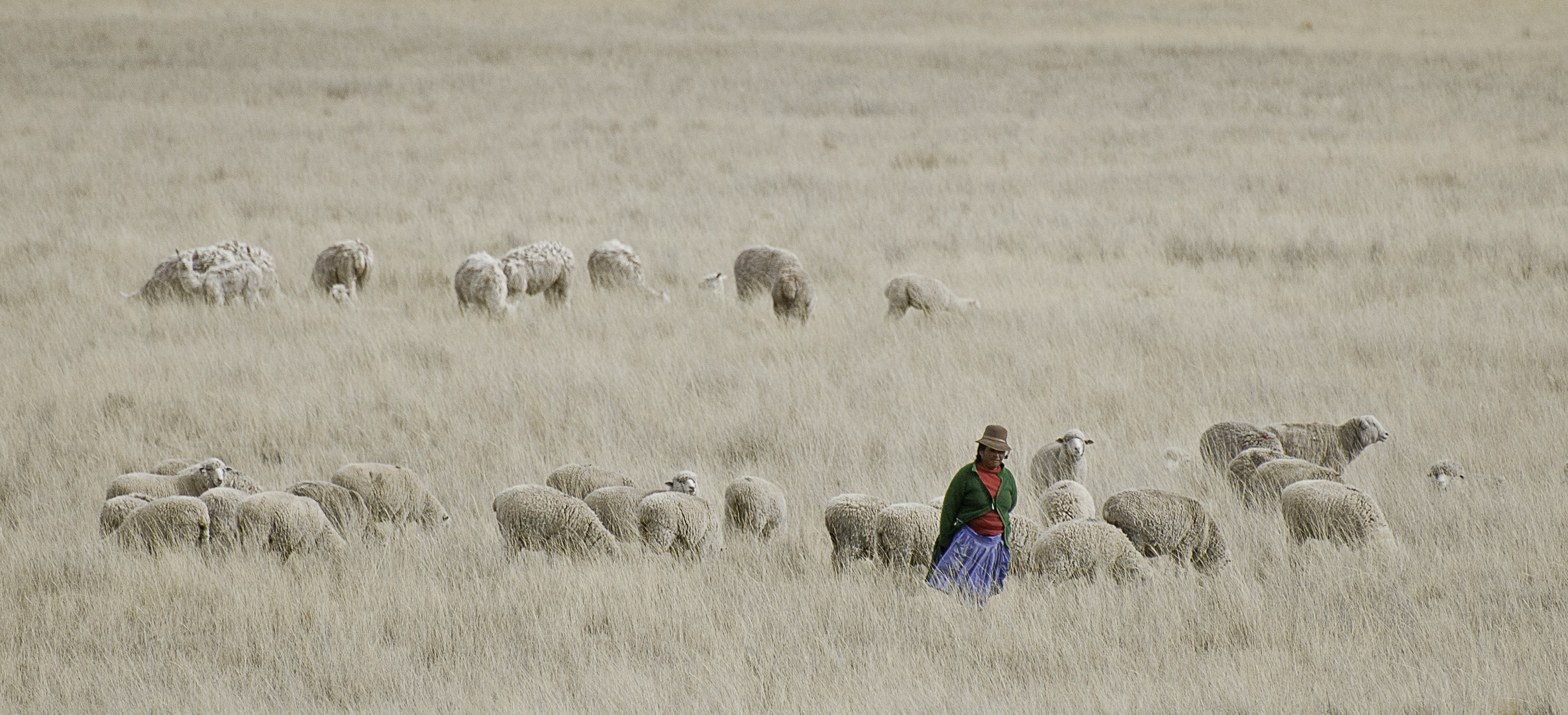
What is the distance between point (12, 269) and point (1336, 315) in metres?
13.4

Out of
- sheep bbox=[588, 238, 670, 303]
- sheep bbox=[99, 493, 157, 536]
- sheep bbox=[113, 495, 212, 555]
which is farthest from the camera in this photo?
sheep bbox=[588, 238, 670, 303]

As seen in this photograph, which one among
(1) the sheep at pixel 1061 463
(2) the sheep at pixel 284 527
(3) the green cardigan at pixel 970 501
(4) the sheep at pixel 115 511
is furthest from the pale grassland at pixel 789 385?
(1) the sheep at pixel 1061 463

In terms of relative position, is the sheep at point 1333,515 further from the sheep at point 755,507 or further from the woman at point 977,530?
the sheep at point 755,507

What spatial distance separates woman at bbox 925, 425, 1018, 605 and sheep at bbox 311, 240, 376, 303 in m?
8.37

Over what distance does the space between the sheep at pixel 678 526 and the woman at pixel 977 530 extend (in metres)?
1.16

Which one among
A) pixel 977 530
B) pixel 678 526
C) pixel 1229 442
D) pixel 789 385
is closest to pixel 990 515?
pixel 977 530

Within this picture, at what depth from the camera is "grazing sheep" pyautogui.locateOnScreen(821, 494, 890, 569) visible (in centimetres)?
585

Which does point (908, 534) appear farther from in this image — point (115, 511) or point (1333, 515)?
point (115, 511)

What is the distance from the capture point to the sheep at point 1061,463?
21.8ft

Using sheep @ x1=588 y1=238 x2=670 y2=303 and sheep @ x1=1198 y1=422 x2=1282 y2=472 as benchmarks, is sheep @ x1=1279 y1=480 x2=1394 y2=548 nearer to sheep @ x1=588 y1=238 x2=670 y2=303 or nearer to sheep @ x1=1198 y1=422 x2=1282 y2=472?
sheep @ x1=1198 y1=422 x2=1282 y2=472

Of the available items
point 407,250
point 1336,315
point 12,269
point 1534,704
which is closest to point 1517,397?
point 1336,315

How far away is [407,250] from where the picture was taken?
47.6 ft

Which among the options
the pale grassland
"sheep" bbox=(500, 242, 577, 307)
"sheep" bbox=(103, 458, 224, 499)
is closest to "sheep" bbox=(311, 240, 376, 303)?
the pale grassland

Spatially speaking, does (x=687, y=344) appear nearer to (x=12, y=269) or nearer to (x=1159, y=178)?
(x=12, y=269)
